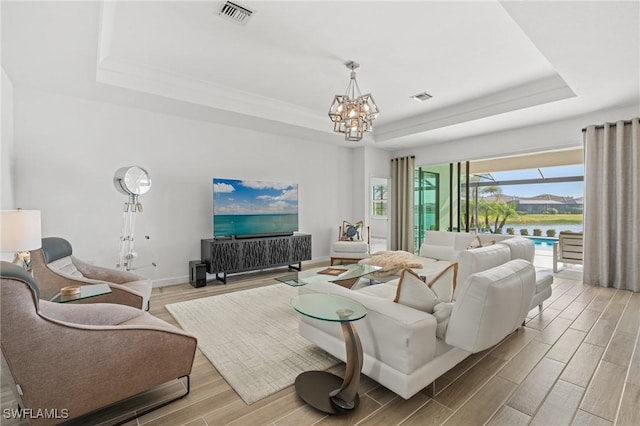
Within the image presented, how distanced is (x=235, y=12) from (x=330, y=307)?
8.48 ft

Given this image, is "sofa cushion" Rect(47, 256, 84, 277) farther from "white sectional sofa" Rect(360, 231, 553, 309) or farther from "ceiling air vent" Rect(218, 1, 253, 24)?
"white sectional sofa" Rect(360, 231, 553, 309)

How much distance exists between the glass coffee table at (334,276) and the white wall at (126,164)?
2.25 m

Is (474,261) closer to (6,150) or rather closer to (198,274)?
(198,274)

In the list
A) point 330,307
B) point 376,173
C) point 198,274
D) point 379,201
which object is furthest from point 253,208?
point 330,307

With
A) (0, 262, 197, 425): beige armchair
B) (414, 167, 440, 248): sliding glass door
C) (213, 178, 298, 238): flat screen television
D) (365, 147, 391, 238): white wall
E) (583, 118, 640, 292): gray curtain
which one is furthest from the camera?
(414, 167, 440, 248): sliding glass door

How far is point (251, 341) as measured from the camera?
2.71m

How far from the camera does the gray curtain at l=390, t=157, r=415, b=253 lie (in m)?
7.11

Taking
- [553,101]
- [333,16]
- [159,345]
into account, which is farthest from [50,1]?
[553,101]

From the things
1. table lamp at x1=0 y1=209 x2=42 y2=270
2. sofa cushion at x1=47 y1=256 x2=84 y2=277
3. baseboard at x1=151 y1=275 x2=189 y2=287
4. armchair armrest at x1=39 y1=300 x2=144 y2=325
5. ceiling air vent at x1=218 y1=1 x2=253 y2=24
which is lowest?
baseboard at x1=151 y1=275 x2=189 y2=287

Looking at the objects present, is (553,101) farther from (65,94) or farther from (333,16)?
(65,94)

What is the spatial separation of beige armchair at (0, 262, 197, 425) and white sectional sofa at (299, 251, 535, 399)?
1158mm

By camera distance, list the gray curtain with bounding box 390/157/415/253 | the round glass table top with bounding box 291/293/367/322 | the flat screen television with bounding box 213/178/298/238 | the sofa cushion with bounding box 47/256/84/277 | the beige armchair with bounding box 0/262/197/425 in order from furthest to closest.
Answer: the gray curtain with bounding box 390/157/415/253, the flat screen television with bounding box 213/178/298/238, the sofa cushion with bounding box 47/256/84/277, the round glass table top with bounding box 291/293/367/322, the beige armchair with bounding box 0/262/197/425

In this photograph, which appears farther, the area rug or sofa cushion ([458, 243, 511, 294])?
sofa cushion ([458, 243, 511, 294])

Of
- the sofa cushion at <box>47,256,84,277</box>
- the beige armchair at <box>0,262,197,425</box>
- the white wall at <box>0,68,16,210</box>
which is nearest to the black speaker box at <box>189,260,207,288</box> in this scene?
the sofa cushion at <box>47,256,84,277</box>
